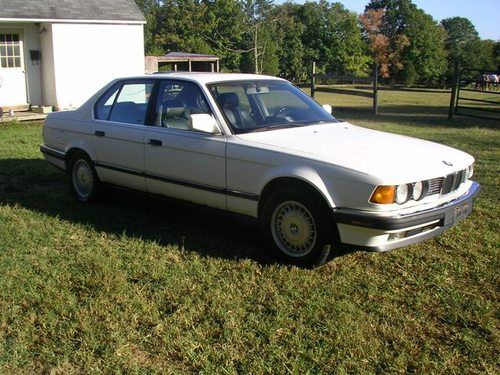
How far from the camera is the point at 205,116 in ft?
16.2

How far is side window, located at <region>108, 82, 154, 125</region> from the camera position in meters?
5.77

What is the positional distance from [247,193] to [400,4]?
7323 centimetres

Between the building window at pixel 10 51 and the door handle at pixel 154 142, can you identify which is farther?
the building window at pixel 10 51

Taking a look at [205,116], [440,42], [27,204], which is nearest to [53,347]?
[205,116]

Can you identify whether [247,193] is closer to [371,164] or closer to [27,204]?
[371,164]

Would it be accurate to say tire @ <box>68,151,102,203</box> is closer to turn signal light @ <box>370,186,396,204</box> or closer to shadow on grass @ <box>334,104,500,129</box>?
turn signal light @ <box>370,186,396,204</box>

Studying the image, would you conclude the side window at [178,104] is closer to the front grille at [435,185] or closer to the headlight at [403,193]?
the headlight at [403,193]

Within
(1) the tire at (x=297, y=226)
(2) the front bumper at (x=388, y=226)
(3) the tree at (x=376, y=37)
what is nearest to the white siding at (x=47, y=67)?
(1) the tire at (x=297, y=226)

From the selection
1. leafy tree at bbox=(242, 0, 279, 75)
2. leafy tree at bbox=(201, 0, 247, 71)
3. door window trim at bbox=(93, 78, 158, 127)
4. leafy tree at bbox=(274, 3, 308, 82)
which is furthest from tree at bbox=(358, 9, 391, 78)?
door window trim at bbox=(93, 78, 158, 127)

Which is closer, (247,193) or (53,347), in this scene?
(53,347)

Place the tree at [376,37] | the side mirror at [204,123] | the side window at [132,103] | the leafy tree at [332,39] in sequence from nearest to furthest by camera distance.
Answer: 1. the side mirror at [204,123]
2. the side window at [132,103]
3. the leafy tree at [332,39]
4. the tree at [376,37]

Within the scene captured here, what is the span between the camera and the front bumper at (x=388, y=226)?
4.02m

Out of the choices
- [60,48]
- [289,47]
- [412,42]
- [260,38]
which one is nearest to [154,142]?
[60,48]

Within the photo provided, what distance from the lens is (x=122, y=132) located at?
580 cm
